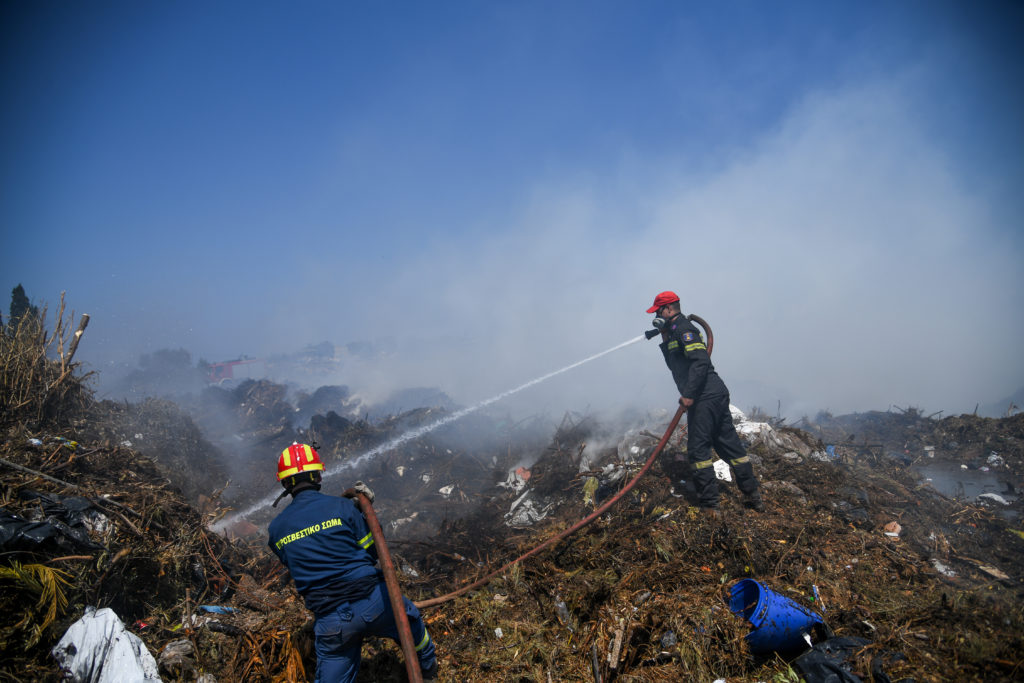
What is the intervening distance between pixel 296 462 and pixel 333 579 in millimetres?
883

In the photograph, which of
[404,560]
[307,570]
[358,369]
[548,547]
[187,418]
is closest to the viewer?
[307,570]

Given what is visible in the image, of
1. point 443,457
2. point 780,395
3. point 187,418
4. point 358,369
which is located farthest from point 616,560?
point 358,369

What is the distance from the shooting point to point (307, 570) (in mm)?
2725

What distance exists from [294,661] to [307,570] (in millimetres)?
1115

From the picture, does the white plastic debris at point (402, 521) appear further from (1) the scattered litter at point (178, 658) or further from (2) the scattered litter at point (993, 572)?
(2) the scattered litter at point (993, 572)

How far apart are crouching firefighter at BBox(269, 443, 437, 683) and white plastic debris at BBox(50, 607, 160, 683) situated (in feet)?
4.59

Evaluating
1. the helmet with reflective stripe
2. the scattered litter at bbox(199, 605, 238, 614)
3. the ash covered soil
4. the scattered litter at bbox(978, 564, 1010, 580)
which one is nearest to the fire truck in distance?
the ash covered soil

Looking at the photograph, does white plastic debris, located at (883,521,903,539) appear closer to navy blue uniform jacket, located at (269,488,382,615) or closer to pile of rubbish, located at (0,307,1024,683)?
pile of rubbish, located at (0,307,1024,683)

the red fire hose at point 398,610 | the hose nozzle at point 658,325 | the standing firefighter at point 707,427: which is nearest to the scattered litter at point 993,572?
the standing firefighter at point 707,427

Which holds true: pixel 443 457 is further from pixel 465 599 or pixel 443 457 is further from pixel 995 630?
pixel 995 630

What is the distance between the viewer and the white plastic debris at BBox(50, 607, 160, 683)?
285cm

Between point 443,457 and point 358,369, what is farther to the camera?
point 358,369

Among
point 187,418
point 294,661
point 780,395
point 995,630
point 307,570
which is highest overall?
point 187,418

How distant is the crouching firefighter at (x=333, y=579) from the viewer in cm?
270
